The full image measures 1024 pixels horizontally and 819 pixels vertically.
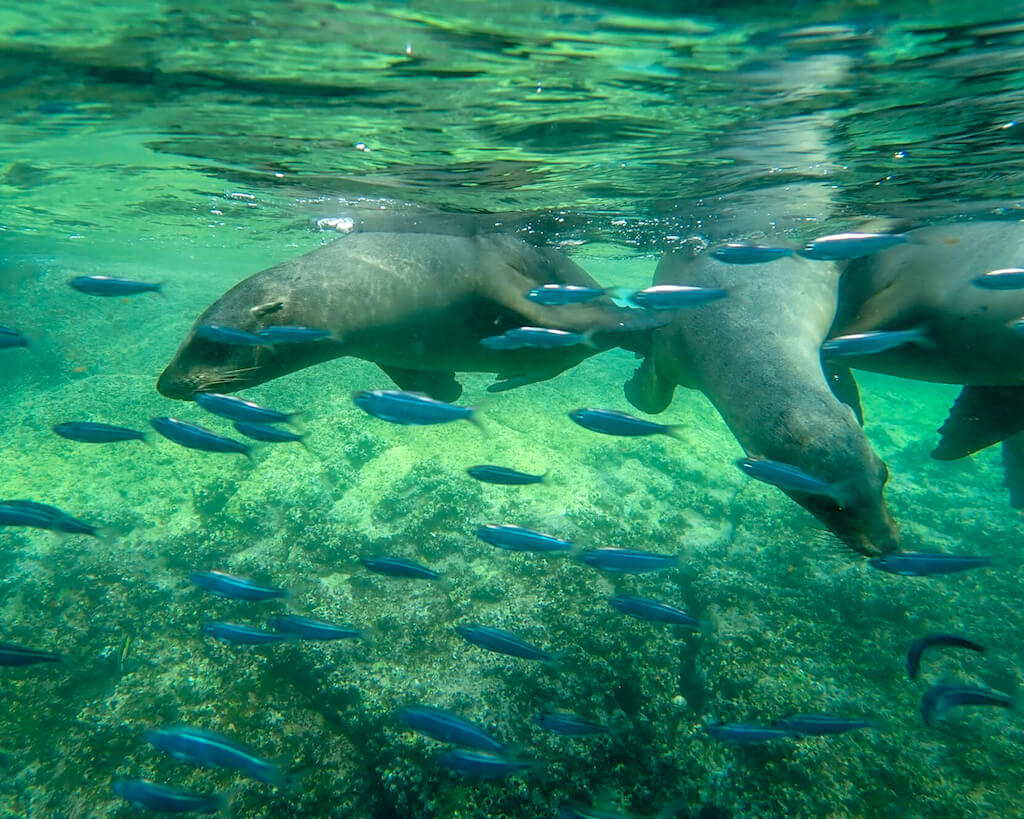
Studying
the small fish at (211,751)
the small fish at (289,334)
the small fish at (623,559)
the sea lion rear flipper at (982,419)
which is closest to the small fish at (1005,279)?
the sea lion rear flipper at (982,419)

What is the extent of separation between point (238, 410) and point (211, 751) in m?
2.69

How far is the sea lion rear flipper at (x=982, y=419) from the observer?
5691 millimetres

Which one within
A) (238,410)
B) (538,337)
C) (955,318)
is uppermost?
(955,318)

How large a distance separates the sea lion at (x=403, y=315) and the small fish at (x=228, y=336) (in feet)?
0.26

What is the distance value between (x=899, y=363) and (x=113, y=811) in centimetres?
960

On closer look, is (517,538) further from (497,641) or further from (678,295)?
(678,295)

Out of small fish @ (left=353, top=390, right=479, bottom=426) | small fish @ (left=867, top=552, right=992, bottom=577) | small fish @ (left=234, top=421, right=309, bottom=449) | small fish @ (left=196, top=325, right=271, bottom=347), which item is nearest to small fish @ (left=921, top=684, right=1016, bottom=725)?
small fish @ (left=867, top=552, right=992, bottom=577)

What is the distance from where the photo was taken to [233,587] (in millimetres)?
4996

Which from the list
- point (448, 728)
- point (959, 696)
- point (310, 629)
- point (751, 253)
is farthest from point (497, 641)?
point (751, 253)

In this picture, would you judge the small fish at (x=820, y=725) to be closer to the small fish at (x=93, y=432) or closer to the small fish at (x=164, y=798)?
the small fish at (x=164, y=798)

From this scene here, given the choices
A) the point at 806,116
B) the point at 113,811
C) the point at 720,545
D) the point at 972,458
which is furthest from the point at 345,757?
the point at 972,458

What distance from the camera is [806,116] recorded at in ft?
20.0

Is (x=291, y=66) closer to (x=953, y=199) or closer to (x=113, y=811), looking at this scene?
(x=113, y=811)

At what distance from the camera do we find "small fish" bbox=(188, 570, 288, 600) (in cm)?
493
